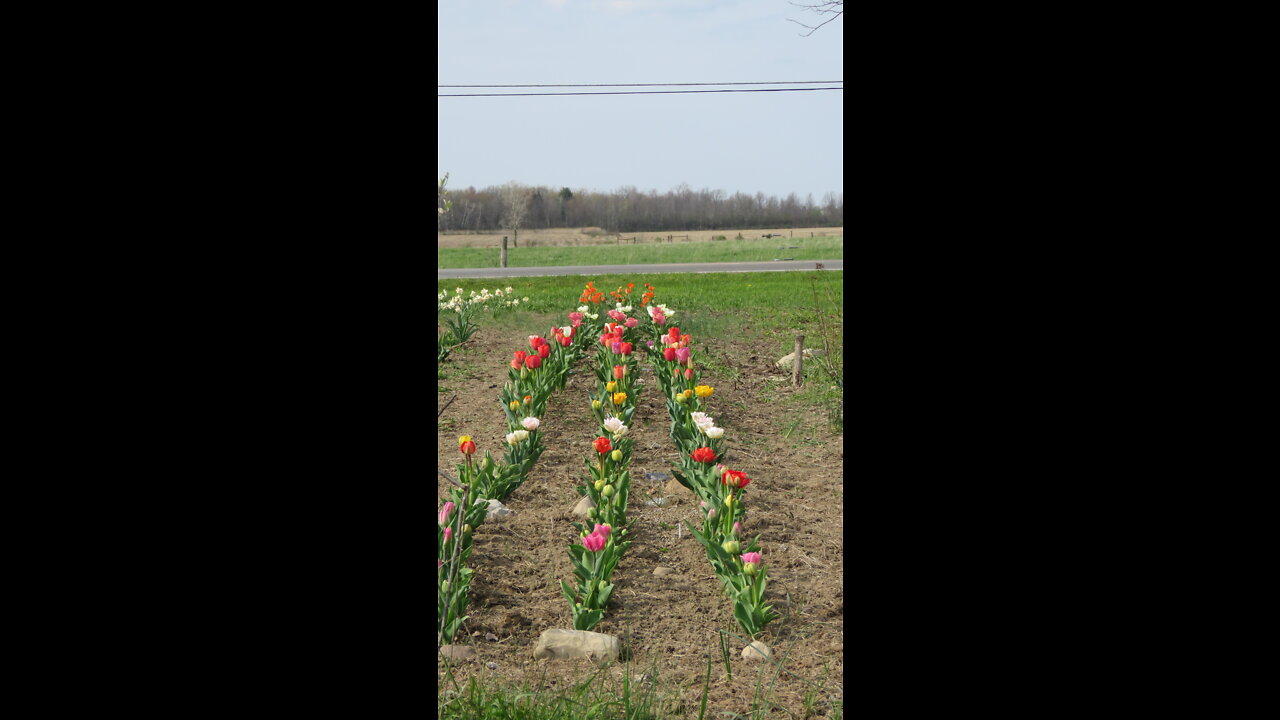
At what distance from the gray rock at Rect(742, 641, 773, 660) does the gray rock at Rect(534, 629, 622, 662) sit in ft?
1.14

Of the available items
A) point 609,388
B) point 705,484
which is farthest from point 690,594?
point 609,388

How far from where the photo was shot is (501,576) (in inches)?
130

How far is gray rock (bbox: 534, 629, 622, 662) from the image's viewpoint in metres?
2.61

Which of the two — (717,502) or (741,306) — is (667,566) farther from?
(741,306)

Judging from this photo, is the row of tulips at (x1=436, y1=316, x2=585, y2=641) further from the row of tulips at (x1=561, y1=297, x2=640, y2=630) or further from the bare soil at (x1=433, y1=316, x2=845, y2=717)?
the row of tulips at (x1=561, y1=297, x2=640, y2=630)

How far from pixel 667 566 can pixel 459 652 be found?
106 cm

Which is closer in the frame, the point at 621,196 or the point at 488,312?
the point at 488,312

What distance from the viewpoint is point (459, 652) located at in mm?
2543

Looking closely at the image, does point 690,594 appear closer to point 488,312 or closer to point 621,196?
point 488,312

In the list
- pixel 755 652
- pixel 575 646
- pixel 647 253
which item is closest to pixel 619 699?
pixel 575 646

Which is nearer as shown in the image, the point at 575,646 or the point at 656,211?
the point at 575,646

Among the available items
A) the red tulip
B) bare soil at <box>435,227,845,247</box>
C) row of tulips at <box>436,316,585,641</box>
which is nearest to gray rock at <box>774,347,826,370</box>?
row of tulips at <box>436,316,585,641</box>

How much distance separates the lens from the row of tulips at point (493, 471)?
2453mm
